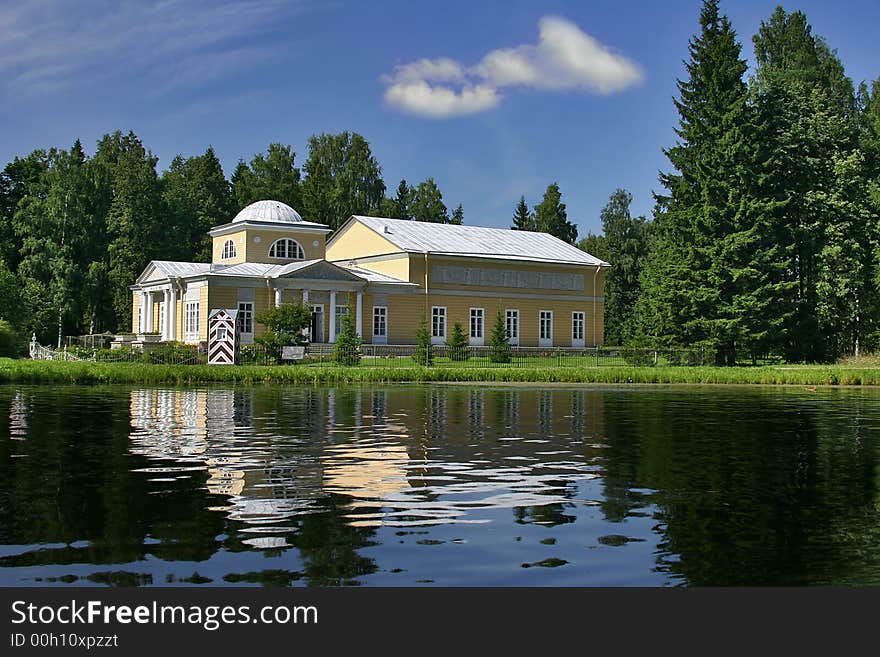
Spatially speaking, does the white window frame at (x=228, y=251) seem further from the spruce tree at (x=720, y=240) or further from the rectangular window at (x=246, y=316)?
the spruce tree at (x=720, y=240)

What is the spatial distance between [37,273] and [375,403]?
5216cm

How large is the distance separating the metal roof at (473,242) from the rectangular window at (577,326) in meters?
3.43

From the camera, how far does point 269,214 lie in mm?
63906

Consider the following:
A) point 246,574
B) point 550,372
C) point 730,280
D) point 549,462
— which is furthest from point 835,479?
point 730,280

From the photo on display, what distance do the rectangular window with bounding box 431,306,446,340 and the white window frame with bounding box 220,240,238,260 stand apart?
488 inches

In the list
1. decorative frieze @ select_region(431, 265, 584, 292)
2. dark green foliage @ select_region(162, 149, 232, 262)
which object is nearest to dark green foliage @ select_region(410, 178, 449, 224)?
dark green foliage @ select_region(162, 149, 232, 262)

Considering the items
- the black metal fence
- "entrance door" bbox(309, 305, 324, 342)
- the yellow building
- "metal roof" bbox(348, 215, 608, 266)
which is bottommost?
the black metal fence

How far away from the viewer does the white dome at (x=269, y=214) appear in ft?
209

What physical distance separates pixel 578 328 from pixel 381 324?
49.5 feet

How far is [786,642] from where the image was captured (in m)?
6.01

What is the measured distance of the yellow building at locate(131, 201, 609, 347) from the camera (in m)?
58.6

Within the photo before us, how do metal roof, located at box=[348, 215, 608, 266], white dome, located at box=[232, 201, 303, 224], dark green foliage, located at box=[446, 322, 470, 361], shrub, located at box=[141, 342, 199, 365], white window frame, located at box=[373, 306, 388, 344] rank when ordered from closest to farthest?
shrub, located at box=[141, 342, 199, 365] < dark green foliage, located at box=[446, 322, 470, 361] < white window frame, located at box=[373, 306, 388, 344] < white dome, located at box=[232, 201, 303, 224] < metal roof, located at box=[348, 215, 608, 266]

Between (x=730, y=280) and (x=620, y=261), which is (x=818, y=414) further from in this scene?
(x=620, y=261)

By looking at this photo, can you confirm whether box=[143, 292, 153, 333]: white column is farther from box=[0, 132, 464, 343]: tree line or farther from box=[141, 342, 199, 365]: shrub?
box=[141, 342, 199, 365]: shrub
